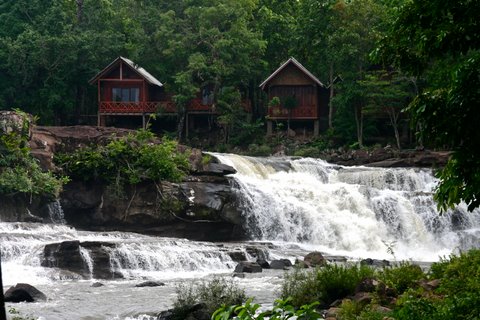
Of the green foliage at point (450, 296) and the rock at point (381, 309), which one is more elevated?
the green foliage at point (450, 296)

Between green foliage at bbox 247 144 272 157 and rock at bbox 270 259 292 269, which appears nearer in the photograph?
rock at bbox 270 259 292 269

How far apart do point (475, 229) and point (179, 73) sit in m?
21.1

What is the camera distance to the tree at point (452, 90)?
29.7 feet

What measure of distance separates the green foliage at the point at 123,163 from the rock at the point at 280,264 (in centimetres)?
761

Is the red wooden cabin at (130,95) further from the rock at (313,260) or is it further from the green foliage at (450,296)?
the green foliage at (450,296)

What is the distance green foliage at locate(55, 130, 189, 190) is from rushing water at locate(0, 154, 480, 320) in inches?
69.7

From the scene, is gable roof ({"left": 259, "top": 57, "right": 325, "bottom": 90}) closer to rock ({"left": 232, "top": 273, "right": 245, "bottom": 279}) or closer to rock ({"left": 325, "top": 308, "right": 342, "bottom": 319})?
rock ({"left": 232, "top": 273, "right": 245, "bottom": 279})

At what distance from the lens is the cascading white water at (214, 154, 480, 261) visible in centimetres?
3109

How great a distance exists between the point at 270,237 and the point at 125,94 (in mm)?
21500

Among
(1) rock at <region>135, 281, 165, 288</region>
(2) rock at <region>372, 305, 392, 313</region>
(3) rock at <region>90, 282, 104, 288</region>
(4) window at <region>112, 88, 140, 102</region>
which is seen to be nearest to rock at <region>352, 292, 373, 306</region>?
(2) rock at <region>372, 305, 392, 313</region>

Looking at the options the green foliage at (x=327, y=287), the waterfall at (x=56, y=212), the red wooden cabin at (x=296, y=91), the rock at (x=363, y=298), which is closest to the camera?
the rock at (x=363, y=298)

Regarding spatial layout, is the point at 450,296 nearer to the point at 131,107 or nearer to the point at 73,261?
the point at 73,261

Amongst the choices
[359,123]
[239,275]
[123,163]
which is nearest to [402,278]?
[239,275]

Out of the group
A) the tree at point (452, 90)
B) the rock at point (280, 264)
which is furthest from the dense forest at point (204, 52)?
the tree at point (452, 90)
